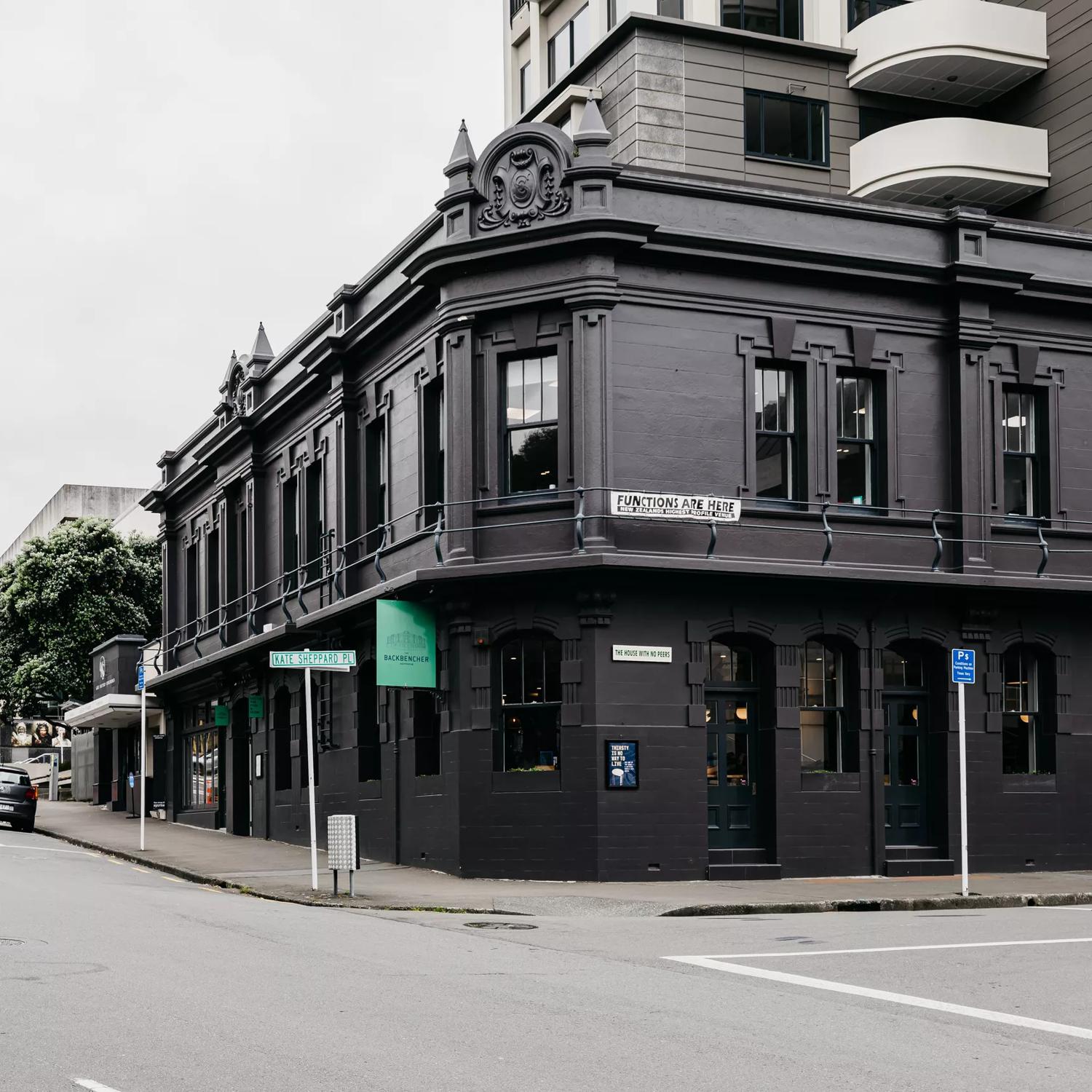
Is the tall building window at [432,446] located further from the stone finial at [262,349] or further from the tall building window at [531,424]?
the stone finial at [262,349]

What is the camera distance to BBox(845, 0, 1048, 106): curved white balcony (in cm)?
3219

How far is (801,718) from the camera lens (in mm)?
22609

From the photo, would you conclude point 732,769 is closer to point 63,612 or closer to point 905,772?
point 905,772

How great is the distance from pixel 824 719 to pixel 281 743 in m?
12.3

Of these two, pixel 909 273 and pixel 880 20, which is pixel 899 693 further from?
pixel 880 20

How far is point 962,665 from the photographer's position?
19.8m

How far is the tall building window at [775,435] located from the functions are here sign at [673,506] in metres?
1.32

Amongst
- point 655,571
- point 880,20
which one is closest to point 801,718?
point 655,571

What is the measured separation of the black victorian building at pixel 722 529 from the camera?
21.3m

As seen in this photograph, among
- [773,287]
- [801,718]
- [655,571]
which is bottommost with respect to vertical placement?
[801,718]

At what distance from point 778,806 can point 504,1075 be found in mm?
14427

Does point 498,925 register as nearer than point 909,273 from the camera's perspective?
Yes

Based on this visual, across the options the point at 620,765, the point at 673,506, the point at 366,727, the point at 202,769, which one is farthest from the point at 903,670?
the point at 202,769

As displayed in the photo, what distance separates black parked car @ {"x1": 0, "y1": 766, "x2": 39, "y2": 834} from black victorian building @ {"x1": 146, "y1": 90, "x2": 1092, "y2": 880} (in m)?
12.4
